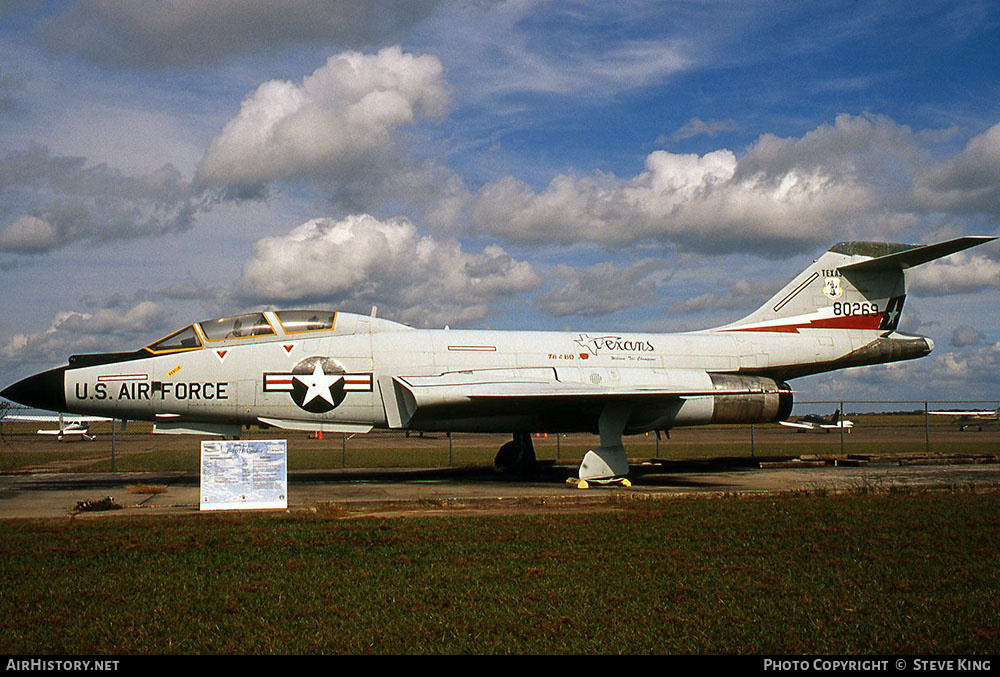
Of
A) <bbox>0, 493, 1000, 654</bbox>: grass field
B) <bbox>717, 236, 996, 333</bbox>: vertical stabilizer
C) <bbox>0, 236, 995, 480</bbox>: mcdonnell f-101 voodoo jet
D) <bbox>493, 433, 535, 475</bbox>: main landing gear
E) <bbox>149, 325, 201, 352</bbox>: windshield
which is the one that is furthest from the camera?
<bbox>717, 236, 996, 333</bbox>: vertical stabilizer

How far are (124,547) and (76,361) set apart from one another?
7.60m

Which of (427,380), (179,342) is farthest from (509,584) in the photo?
(179,342)

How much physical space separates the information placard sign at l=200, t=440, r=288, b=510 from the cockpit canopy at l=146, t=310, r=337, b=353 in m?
3.74

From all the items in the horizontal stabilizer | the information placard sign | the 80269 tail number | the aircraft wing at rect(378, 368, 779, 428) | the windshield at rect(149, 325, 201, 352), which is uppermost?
the horizontal stabilizer

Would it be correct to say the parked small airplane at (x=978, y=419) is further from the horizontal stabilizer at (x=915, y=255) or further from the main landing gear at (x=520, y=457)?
the main landing gear at (x=520, y=457)

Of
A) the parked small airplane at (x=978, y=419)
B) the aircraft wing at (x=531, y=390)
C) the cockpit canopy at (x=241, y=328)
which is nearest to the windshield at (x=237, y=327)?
the cockpit canopy at (x=241, y=328)

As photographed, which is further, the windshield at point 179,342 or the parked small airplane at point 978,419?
the parked small airplane at point 978,419

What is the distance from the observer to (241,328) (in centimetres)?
1509

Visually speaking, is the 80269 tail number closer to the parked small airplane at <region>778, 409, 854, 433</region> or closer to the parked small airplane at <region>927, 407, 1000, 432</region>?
the parked small airplane at <region>778, 409, 854, 433</region>

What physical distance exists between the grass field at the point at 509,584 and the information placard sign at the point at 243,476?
1.14 m

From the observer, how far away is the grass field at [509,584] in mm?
5004

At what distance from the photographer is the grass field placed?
5.00 meters

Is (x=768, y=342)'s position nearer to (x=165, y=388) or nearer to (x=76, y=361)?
(x=165, y=388)

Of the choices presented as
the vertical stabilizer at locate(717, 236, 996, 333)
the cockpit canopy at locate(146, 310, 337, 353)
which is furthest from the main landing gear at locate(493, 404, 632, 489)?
the cockpit canopy at locate(146, 310, 337, 353)
